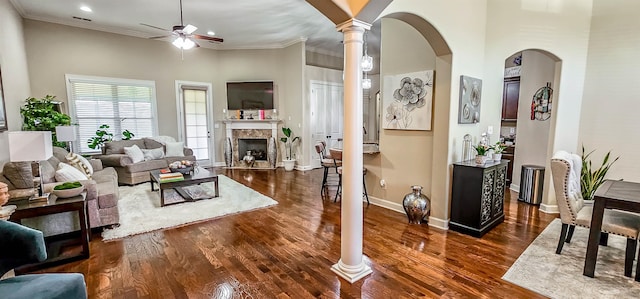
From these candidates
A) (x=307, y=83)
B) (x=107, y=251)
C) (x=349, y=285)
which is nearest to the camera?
(x=349, y=285)

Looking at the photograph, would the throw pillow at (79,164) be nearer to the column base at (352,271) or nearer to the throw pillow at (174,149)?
the throw pillow at (174,149)

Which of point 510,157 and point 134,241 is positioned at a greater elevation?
point 510,157

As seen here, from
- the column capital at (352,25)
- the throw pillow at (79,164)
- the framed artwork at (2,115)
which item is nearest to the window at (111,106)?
the throw pillow at (79,164)

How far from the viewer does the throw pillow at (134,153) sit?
5736 mm

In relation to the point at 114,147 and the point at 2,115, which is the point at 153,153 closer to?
the point at 114,147

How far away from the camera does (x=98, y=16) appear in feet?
18.1

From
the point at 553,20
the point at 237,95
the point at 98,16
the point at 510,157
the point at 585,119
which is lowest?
the point at 510,157

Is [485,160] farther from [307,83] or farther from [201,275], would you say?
[307,83]

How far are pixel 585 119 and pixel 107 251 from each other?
20.6ft

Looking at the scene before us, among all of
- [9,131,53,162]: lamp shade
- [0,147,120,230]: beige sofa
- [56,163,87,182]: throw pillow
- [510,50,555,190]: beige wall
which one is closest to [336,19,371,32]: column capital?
[9,131,53,162]: lamp shade

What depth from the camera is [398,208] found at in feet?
13.5

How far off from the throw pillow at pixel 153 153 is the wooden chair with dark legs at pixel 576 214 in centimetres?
672

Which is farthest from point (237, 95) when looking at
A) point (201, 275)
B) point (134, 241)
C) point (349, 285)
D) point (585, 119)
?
point (585, 119)

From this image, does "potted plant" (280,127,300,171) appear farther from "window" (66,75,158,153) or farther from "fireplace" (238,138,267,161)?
"window" (66,75,158,153)
